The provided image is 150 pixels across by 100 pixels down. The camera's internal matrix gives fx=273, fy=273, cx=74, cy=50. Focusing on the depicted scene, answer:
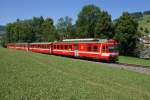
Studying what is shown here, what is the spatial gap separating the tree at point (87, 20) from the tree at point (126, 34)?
33.2ft

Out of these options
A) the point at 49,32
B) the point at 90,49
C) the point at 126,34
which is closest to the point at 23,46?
the point at 49,32

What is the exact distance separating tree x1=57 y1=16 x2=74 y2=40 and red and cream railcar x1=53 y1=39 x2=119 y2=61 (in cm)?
4663

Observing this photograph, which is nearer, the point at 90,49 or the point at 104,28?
the point at 90,49

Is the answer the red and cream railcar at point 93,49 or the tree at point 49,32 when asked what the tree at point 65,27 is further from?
the red and cream railcar at point 93,49

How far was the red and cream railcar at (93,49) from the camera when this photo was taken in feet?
114

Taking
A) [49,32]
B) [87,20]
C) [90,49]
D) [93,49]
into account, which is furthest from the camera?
[49,32]

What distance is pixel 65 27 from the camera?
92.8 metres

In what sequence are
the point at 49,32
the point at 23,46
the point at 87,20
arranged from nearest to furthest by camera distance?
the point at 23,46, the point at 87,20, the point at 49,32

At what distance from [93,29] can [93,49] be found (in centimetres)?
3899

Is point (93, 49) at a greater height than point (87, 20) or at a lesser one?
lesser

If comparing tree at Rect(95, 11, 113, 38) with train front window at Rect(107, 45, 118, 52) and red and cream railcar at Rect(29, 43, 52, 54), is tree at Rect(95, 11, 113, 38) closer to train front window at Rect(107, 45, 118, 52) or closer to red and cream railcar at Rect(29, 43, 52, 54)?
red and cream railcar at Rect(29, 43, 52, 54)

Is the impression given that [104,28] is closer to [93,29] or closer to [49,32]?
[93,29]

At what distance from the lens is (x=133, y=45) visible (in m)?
65.4

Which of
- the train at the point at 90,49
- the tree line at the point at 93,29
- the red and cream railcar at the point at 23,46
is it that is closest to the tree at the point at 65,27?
the tree line at the point at 93,29
